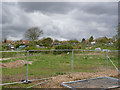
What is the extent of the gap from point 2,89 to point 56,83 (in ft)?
8.15

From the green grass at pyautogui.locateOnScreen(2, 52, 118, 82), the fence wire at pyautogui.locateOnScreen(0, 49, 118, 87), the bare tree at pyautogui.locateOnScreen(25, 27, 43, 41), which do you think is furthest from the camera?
the bare tree at pyautogui.locateOnScreen(25, 27, 43, 41)

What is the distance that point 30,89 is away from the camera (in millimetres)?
5934

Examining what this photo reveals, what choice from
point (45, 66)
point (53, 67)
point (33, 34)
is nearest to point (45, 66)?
point (45, 66)

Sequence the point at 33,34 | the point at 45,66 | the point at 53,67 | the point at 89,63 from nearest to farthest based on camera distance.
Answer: the point at 53,67 → the point at 45,66 → the point at 89,63 → the point at 33,34

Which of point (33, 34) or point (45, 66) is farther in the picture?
point (33, 34)

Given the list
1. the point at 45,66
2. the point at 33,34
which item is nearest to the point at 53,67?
the point at 45,66

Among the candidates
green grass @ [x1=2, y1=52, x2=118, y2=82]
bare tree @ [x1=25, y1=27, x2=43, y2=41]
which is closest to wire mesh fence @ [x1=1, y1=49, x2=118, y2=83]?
green grass @ [x1=2, y1=52, x2=118, y2=82]

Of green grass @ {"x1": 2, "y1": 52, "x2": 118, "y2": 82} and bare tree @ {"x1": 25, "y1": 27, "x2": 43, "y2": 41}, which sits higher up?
bare tree @ {"x1": 25, "y1": 27, "x2": 43, "y2": 41}

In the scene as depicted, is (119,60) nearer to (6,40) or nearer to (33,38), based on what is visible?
(33,38)

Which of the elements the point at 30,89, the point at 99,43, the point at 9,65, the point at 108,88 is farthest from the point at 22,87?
the point at 99,43

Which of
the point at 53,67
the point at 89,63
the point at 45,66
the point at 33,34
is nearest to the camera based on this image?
the point at 53,67

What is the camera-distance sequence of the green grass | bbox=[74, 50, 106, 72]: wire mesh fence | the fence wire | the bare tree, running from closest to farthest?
the fence wire → the green grass → bbox=[74, 50, 106, 72]: wire mesh fence → the bare tree

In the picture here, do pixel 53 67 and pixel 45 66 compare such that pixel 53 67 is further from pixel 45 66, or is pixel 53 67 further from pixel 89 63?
pixel 89 63

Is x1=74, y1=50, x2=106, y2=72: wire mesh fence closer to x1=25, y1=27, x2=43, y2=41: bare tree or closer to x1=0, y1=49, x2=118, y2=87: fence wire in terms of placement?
x1=0, y1=49, x2=118, y2=87: fence wire
